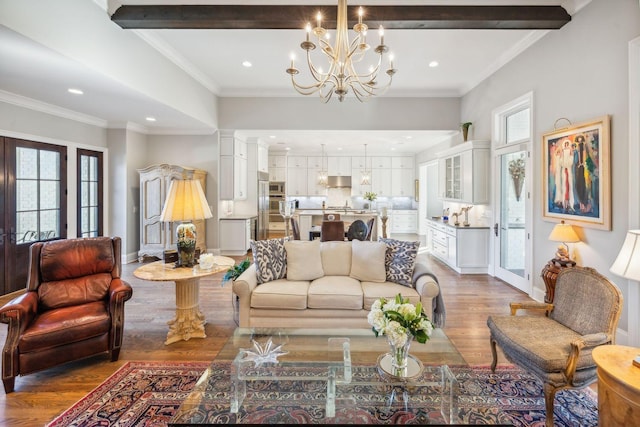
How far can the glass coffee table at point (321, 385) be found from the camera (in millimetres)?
1513

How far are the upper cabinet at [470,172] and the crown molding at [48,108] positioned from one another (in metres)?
6.78

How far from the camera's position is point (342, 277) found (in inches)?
129

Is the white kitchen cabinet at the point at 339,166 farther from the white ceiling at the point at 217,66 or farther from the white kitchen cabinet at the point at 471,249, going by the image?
the white kitchen cabinet at the point at 471,249

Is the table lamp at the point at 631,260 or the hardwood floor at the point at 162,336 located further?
the hardwood floor at the point at 162,336

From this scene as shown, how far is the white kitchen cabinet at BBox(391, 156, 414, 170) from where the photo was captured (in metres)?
10.3

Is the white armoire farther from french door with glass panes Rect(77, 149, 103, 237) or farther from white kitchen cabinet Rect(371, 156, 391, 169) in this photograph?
white kitchen cabinet Rect(371, 156, 391, 169)

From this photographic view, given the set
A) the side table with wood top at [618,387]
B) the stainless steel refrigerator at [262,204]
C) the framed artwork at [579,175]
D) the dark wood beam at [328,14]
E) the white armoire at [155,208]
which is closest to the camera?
the side table with wood top at [618,387]

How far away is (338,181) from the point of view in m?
10.4

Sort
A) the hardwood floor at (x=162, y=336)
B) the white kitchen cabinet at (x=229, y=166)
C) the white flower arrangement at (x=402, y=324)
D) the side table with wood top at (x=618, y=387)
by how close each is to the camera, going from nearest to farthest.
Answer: the side table with wood top at (x=618, y=387) < the white flower arrangement at (x=402, y=324) < the hardwood floor at (x=162, y=336) < the white kitchen cabinet at (x=229, y=166)

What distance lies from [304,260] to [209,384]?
1.66 m

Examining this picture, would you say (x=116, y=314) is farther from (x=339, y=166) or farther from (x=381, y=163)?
(x=381, y=163)

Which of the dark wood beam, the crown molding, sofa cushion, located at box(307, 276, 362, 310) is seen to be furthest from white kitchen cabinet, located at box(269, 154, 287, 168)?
sofa cushion, located at box(307, 276, 362, 310)

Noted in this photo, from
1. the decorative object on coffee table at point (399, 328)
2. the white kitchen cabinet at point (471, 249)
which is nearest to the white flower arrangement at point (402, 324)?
the decorative object on coffee table at point (399, 328)

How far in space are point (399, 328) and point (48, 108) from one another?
19.5 feet
